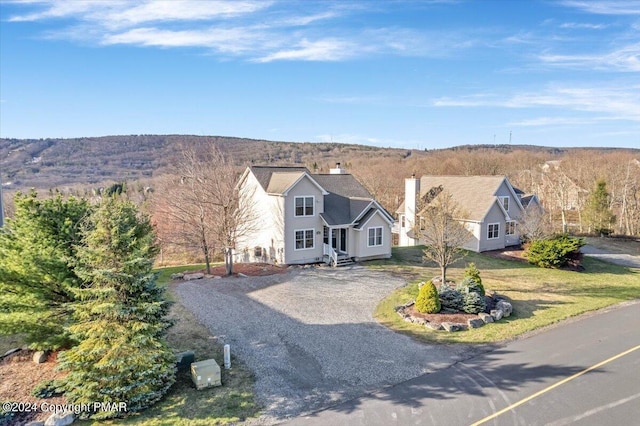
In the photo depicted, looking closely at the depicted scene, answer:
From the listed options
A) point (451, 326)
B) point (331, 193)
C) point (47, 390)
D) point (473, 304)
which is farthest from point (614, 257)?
point (47, 390)

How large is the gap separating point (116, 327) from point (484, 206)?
28.3 meters

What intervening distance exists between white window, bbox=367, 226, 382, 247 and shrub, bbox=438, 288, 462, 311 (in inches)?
393

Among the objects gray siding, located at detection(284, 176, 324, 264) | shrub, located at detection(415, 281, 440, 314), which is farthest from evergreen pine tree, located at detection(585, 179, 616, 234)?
shrub, located at detection(415, 281, 440, 314)

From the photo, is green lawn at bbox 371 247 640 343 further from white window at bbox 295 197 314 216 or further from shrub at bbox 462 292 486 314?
white window at bbox 295 197 314 216

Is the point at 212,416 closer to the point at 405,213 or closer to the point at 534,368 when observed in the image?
the point at 534,368

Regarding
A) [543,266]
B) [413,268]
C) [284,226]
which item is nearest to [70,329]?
[284,226]

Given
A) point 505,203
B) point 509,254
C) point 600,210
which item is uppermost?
point 505,203

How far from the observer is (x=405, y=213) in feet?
115

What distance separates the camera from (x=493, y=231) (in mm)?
31297

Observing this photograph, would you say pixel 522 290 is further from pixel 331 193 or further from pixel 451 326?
pixel 331 193

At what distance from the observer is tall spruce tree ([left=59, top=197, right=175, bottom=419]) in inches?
369

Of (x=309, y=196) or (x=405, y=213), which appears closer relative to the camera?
(x=309, y=196)

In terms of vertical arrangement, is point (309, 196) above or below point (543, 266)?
above

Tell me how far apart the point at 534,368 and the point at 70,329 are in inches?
528
